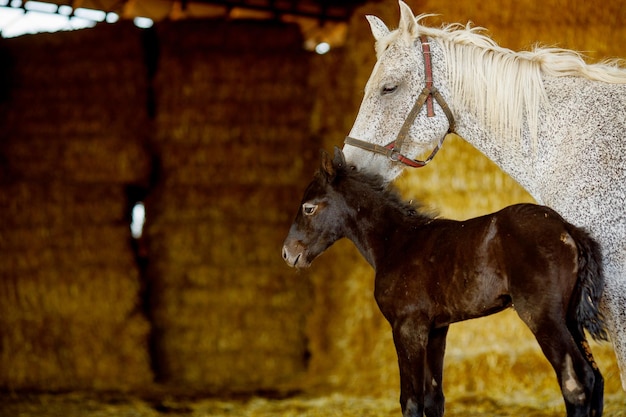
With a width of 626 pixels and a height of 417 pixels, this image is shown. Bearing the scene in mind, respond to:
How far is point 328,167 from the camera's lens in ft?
10.4

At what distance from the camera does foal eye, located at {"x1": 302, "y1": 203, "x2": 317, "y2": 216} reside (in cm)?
326

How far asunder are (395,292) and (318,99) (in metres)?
3.41

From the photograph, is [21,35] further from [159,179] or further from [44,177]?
[159,179]

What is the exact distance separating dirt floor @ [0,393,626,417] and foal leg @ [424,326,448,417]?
204cm

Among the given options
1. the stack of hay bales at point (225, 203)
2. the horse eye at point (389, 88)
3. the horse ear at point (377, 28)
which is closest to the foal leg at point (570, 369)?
the horse eye at point (389, 88)

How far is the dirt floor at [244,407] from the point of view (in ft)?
16.7

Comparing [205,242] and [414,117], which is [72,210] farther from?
[414,117]

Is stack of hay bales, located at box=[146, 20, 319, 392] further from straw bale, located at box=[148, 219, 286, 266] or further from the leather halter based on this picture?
the leather halter

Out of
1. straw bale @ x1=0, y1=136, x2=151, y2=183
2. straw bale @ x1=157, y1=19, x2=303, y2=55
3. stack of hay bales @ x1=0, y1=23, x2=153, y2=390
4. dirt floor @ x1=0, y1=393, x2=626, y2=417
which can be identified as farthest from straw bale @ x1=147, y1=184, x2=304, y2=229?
dirt floor @ x1=0, y1=393, x2=626, y2=417

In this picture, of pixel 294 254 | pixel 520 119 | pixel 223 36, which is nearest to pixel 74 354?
pixel 223 36

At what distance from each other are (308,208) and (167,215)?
3.52m

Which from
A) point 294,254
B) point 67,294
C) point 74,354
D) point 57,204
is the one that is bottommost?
point 74,354

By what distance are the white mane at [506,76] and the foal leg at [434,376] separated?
83 cm

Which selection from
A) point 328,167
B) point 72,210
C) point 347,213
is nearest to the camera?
point 328,167
